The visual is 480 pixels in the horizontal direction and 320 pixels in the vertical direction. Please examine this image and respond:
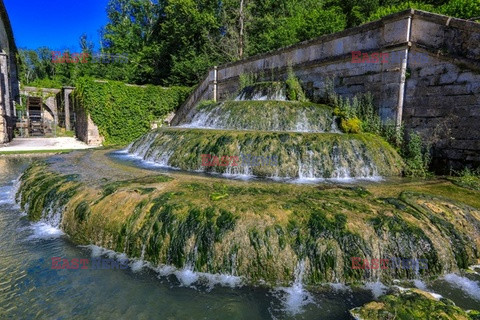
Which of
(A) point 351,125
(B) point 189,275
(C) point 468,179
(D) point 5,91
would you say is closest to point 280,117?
(A) point 351,125

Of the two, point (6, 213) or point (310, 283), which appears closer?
point (310, 283)

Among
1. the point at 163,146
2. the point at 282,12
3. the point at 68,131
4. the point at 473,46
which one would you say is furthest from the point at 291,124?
the point at 68,131

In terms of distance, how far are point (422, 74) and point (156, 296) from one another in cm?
729

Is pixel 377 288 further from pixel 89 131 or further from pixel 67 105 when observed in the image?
pixel 67 105

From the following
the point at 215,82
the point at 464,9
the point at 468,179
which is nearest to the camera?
the point at 468,179

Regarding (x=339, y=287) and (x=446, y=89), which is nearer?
(x=339, y=287)

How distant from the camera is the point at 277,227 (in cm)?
350

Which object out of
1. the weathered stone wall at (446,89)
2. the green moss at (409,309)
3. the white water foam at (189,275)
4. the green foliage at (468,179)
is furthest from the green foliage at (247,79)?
the green moss at (409,309)

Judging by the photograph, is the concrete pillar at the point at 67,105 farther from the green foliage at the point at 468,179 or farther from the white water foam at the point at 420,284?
the white water foam at the point at 420,284

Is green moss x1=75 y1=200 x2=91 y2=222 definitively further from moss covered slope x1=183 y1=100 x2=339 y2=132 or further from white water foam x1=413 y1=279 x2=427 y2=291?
moss covered slope x1=183 y1=100 x2=339 y2=132

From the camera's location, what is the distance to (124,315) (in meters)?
2.77

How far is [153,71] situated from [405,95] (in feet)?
80.1

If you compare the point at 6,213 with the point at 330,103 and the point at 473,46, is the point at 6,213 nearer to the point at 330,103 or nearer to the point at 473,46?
the point at 330,103

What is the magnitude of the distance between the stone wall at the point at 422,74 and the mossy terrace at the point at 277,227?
7.09 ft
